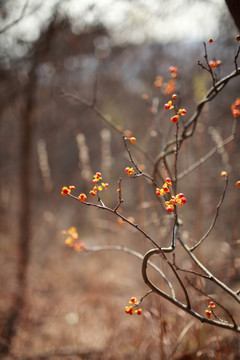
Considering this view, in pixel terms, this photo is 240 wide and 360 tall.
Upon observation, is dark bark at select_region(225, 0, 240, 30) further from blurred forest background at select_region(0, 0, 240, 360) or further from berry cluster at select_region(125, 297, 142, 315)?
berry cluster at select_region(125, 297, 142, 315)

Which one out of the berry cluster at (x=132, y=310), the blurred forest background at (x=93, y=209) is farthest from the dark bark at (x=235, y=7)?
the berry cluster at (x=132, y=310)

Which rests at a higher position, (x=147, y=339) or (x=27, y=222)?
(x=27, y=222)

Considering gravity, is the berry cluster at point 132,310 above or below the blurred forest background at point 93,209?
below

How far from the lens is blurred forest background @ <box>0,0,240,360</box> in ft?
5.92

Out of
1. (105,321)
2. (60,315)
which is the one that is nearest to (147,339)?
(105,321)

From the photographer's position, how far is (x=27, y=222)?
113 inches

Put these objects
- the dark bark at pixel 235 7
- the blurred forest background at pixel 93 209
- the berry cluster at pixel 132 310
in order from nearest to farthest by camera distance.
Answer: the berry cluster at pixel 132 310 → the dark bark at pixel 235 7 → the blurred forest background at pixel 93 209

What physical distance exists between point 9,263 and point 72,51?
2.63m

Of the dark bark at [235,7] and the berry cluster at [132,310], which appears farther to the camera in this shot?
the dark bark at [235,7]

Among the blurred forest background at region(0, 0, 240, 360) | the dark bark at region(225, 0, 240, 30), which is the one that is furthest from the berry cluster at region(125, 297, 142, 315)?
the dark bark at region(225, 0, 240, 30)

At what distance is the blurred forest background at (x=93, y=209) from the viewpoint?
1.80 m

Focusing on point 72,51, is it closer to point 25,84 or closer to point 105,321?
point 25,84

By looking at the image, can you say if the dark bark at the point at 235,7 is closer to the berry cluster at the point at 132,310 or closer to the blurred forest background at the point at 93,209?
the blurred forest background at the point at 93,209

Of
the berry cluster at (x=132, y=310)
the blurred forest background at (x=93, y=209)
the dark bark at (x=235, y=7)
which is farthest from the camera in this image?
the blurred forest background at (x=93, y=209)
